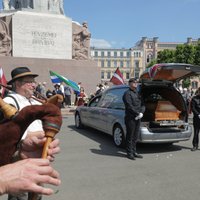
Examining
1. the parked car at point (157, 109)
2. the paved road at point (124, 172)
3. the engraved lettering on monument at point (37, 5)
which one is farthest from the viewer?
the engraved lettering on monument at point (37, 5)

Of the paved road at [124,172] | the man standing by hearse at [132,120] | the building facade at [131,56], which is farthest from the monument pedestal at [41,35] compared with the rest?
the building facade at [131,56]

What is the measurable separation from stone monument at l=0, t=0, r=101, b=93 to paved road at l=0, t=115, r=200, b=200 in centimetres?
1226

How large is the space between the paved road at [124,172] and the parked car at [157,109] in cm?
43

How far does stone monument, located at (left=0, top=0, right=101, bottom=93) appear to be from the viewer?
2002 centimetres

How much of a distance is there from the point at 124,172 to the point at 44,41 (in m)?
16.6

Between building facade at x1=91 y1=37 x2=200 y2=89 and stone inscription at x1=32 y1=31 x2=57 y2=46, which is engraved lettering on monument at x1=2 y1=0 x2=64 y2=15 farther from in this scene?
building facade at x1=91 y1=37 x2=200 y2=89

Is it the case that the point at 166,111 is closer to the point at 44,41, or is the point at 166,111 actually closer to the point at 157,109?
the point at 157,109

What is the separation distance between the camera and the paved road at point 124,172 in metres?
4.62

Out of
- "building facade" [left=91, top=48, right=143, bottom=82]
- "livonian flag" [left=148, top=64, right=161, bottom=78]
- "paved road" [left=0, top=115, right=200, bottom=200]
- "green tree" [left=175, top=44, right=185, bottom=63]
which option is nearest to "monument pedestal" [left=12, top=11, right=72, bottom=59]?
"paved road" [left=0, top=115, right=200, bottom=200]

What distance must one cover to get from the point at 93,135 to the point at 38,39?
41.4 feet

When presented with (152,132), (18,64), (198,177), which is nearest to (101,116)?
(152,132)

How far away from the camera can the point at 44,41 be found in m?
20.9

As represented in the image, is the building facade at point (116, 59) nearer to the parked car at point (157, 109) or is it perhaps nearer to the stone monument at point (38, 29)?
the stone monument at point (38, 29)

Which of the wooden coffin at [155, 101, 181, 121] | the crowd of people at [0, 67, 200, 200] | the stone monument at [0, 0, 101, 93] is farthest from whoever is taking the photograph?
the stone monument at [0, 0, 101, 93]
